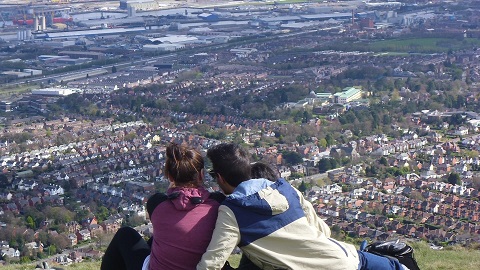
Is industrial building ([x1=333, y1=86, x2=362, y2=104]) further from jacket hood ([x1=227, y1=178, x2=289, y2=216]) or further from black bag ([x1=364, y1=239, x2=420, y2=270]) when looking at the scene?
jacket hood ([x1=227, y1=178, x2=289, y2=216])

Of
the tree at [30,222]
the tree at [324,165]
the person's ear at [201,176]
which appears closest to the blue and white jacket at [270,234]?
the person's ear at [201,176]

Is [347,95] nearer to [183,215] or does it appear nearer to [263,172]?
[263,172]

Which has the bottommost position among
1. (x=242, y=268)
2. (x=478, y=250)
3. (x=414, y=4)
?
(x=414, y=4)

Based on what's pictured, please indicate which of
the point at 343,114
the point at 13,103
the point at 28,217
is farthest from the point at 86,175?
the point at 13,103

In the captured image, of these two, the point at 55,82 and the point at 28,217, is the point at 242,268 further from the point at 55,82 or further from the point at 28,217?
the point at 55,82

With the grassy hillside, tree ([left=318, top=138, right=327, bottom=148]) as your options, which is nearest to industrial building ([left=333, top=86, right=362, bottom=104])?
tree ([left=318, top=138, right=327, bottom=148])

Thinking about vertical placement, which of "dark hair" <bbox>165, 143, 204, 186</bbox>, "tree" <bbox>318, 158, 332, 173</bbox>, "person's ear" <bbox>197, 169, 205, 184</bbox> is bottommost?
"tree" <bbox>318, 158, 332, 173</bbox>

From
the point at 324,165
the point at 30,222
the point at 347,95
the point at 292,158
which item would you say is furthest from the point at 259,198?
the point at 347,95
